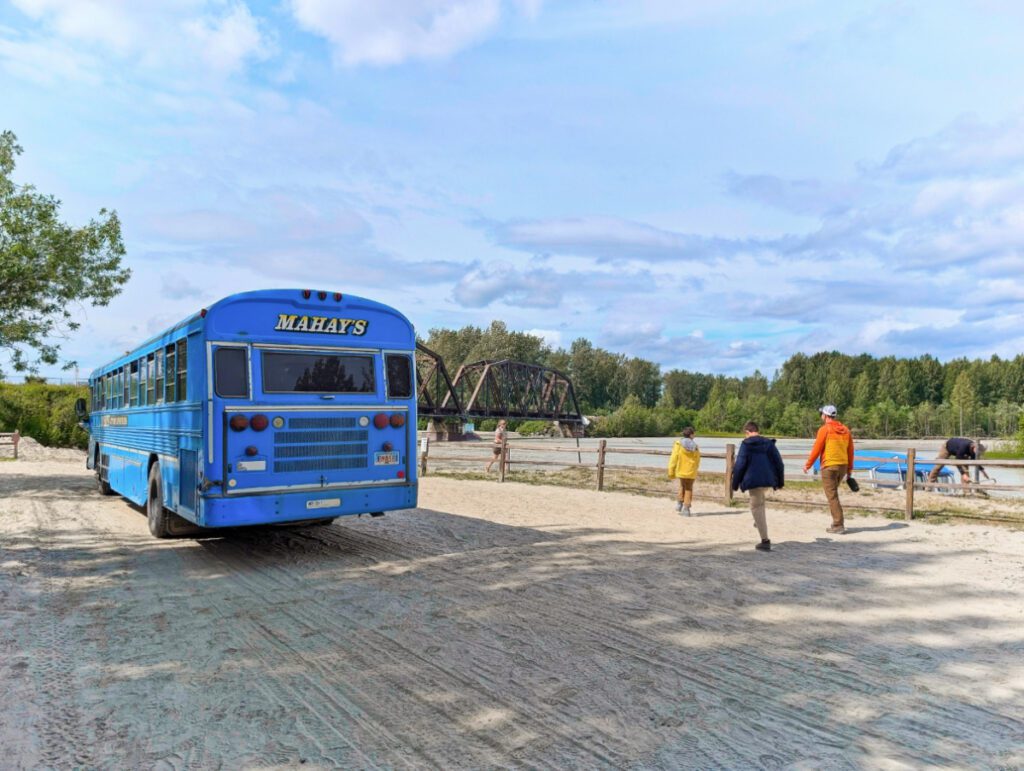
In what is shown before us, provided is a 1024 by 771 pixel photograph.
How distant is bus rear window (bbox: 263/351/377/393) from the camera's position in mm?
8516

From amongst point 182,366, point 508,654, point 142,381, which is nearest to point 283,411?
point 182,366

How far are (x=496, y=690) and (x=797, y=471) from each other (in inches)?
1102

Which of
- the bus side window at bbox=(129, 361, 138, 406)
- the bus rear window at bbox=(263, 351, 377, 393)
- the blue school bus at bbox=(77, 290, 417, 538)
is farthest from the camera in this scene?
the bus side window at bbox=(129, 361, 138, 406)

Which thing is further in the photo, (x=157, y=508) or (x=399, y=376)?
(x=157, y=508)

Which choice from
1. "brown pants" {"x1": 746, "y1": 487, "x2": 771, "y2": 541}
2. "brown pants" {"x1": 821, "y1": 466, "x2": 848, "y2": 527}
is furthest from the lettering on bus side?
"brown pants" {"x1": 821, "y1": 466, "x2": 848, "y2": 527}

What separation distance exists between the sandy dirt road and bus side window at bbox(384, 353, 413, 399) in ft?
6.81

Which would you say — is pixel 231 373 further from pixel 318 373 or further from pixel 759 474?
pixel 759 474

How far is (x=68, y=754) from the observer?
3863 millimetres

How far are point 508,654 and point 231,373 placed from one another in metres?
4.76

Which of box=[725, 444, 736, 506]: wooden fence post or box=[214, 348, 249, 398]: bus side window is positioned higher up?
box=[214, 348, 249, 398]: bus side window

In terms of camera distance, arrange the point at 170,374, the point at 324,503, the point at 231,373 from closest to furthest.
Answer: the point at 231,373, the point at 324,503, the point at 170,374

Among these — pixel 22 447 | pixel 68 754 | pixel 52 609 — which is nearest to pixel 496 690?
pixel 68 754

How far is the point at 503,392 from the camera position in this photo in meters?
68.3

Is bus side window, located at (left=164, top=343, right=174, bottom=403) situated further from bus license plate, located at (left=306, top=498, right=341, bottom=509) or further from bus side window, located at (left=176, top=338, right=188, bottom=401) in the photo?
bus license plate, located at (left=306, top=498, right=341, bottom=509)
